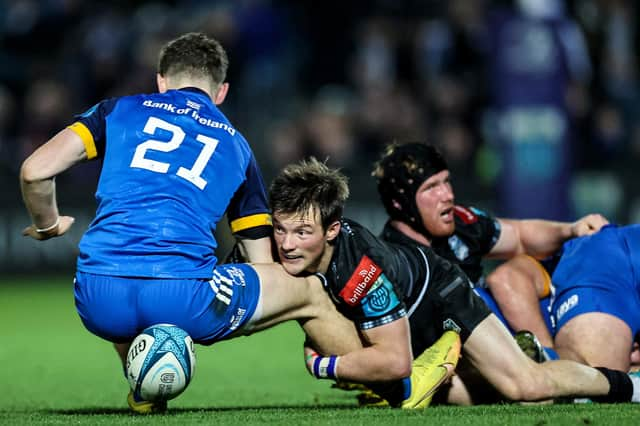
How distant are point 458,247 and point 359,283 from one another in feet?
4.77

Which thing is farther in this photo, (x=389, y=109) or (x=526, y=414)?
(x=389, y=109)

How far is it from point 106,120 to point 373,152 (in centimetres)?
896

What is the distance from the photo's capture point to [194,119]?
5.44m

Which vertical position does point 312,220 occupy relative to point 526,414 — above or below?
above

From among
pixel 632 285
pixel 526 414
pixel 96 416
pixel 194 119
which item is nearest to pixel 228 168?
pixel 194 119

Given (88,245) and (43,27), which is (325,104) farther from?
(88,245)

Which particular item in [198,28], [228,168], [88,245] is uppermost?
[228,168]

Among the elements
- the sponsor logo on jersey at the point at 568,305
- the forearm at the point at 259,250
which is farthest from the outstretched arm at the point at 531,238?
the forearm at the point at 259,250

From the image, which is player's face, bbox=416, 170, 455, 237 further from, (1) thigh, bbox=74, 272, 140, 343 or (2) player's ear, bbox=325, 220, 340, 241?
(1) thigh, bbox=74, 272, 140, 343

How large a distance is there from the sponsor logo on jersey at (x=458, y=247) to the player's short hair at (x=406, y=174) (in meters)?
0.23

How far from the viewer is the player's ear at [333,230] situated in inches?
218

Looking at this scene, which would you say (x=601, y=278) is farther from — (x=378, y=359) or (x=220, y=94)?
(x=220, y=94)

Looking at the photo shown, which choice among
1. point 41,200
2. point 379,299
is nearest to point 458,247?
point 379,299

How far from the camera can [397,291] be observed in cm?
551
